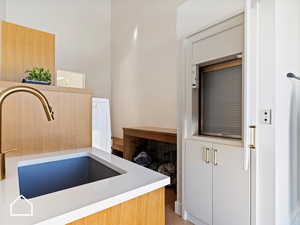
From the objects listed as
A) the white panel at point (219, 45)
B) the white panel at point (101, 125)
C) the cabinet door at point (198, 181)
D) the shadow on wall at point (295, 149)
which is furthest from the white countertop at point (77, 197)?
the white panel at point (101, 125)

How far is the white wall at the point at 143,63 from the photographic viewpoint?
132 inches

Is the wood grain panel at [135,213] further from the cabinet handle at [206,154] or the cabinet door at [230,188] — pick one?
the cabinet handle at [206,154]

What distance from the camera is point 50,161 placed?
1156mm

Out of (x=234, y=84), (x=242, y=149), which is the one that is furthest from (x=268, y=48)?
(x=242, y=149)

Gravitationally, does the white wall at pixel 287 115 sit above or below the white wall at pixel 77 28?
below

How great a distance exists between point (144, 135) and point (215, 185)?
1.48m

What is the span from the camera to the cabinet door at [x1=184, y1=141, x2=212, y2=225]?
1.83 m

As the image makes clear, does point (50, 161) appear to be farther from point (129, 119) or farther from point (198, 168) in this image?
point (129, 119)

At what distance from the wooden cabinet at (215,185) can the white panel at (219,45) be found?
33.2 inches

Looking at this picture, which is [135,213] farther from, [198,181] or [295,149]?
[295,149]

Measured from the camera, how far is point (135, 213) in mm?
689

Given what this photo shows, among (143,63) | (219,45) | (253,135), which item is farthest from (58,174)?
(143,63)

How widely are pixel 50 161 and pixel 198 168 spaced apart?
1.39m

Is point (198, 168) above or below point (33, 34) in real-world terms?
below
